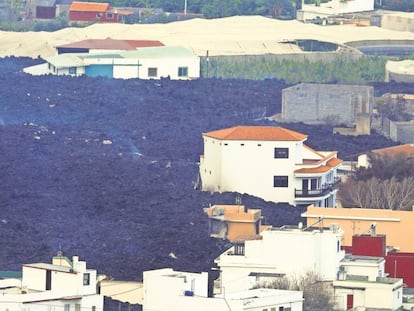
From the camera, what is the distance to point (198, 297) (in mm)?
28016

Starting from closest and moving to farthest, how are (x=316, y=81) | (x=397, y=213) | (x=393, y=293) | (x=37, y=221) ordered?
(x=393, y=293)
(x=397, y=213)
(x=37, y=221)
(x=316, y=81)

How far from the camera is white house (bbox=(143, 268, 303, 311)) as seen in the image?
1088 inches

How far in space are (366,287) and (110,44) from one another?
43602mm

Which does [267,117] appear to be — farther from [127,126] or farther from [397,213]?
[397,213]

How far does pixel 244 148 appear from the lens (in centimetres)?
4797

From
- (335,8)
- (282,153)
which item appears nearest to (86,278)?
(282,153)

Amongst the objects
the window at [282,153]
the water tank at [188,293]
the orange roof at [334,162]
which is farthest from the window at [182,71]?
the water tank at [188,293]

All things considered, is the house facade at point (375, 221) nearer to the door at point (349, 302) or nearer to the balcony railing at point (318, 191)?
the door at point (349, 302)

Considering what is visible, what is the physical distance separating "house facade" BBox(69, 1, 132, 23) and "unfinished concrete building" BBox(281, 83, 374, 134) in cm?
2611

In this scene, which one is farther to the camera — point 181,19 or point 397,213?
point 181,19

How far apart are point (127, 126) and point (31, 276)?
33.2 m

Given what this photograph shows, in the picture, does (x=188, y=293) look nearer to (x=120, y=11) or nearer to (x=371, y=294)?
(x=371, y=294)

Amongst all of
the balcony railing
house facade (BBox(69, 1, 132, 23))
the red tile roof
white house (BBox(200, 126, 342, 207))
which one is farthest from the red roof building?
the balcony railing

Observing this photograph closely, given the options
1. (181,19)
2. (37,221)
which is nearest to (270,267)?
(37,221)
